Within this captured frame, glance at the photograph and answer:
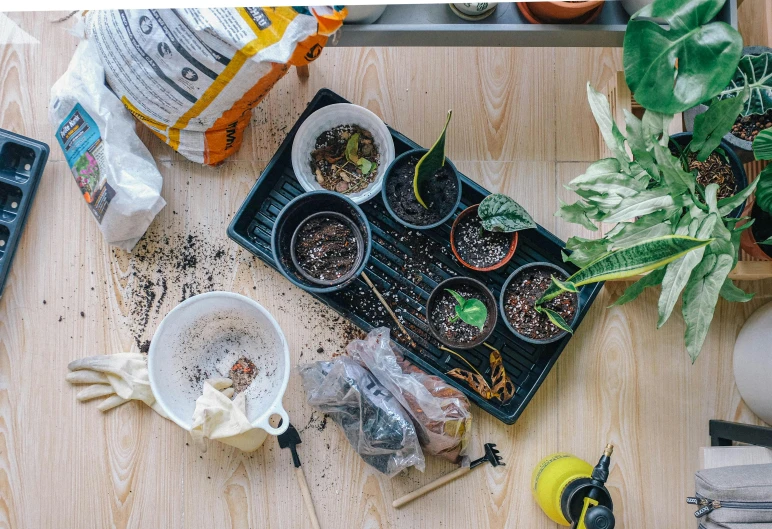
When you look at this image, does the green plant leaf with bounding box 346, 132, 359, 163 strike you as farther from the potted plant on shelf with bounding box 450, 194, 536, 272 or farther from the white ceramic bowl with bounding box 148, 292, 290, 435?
the white ceramic bowl with bounding box 148, 292, 290, 435

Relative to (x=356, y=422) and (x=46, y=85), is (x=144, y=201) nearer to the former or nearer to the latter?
(x=46, y=85)

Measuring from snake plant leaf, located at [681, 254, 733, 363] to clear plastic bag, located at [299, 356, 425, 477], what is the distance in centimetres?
51

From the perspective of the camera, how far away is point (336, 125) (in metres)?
1.23

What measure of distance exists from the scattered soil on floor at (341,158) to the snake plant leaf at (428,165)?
128 mm

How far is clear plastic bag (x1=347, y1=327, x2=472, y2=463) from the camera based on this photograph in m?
1.15

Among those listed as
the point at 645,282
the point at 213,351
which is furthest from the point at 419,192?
the point at 213,351

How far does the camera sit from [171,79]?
108cm

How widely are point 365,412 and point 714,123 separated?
29.8 inches

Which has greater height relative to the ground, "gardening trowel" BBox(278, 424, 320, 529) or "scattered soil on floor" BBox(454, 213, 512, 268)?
"scattered soil on floor" BBox(454, 213, 512, 268)

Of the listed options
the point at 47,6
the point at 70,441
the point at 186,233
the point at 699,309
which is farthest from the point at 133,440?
the point at 699,309

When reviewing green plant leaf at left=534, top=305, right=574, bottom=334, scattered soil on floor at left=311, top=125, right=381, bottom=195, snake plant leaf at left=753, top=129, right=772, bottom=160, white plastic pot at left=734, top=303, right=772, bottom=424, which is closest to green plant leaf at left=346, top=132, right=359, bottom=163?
scattered soil on floor at left=311, top=125, right=381, bottom=195

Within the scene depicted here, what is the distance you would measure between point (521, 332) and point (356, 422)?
1.18 ft

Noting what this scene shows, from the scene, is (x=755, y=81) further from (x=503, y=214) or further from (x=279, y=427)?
(x=279, y=427)

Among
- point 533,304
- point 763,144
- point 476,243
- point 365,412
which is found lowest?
point 365,412
